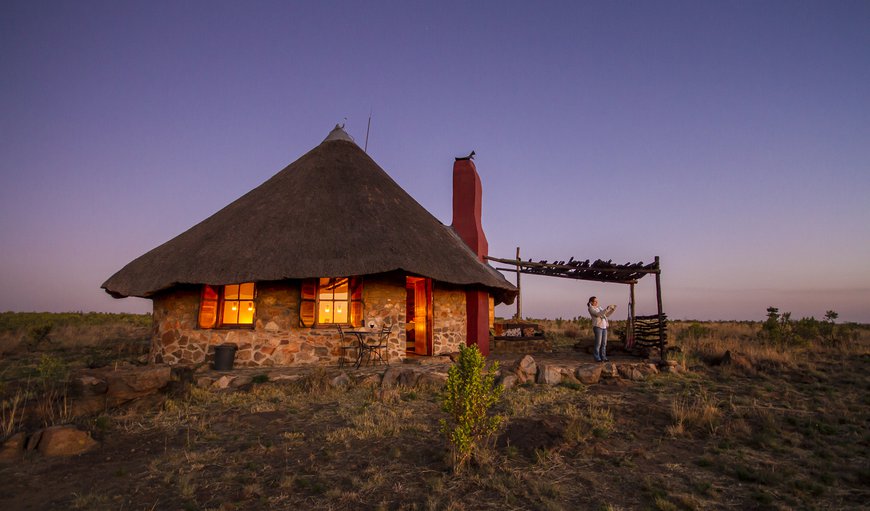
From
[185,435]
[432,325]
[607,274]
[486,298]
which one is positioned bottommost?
[185,435]

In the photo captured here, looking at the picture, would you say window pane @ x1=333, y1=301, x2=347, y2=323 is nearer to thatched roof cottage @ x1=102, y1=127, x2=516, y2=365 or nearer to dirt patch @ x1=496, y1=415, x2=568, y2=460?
thatched roof cottage @ x1=102, y1=127, x2=516, y2=365

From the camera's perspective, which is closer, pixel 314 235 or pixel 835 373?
pixel 835 373

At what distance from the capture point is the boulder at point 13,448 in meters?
4.22

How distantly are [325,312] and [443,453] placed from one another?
6.09 metres

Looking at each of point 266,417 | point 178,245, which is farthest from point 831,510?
point 178,245

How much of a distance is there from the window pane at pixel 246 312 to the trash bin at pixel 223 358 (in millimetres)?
1081

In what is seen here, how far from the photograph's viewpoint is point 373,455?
14.3 ft

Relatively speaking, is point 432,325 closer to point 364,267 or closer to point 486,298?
point 486,298

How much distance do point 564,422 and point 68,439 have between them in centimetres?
569

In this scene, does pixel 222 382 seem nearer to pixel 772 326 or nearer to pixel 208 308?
pixel 208 308

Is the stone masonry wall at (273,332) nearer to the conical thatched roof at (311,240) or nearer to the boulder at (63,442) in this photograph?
the conical thatched roof at (311,240)

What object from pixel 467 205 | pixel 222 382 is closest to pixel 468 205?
pixel 467 205

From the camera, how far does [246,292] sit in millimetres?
9984

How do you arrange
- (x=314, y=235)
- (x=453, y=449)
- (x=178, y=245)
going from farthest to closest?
(x=178, y=245), (x=314, y=235), (x=453, y=449)
